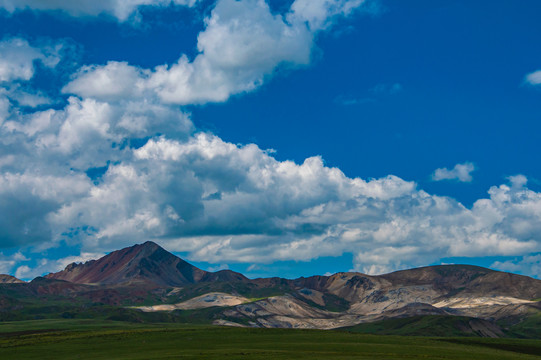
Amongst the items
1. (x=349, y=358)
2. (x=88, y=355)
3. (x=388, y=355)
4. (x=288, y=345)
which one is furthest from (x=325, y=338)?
(x=88, y=355)

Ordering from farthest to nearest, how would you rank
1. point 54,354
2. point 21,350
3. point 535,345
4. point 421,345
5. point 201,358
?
1. point 535,345
2. point 421,345
3. point 21,350
4. point 54,354
5. point 201,358

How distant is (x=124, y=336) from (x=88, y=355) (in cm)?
3808


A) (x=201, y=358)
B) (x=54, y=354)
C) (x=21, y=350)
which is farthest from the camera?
(x=21, y=350)

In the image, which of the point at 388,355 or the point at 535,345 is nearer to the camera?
the point at 388,355

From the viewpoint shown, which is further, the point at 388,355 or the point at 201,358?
the point at 388,355

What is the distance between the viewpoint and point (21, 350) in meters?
122

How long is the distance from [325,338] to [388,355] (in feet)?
120

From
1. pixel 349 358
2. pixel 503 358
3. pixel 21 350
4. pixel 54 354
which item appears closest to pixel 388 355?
pixel 349 358

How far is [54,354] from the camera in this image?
114m

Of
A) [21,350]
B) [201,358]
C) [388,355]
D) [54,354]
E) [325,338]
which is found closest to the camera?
[201,358]

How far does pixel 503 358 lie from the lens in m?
111

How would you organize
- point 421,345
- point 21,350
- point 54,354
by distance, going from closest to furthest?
point 54,354 < point 21,350 < point 421,345

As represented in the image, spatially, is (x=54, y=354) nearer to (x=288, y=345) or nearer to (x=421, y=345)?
(x=288, y=345)

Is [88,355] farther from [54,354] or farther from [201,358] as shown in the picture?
[201,358]
